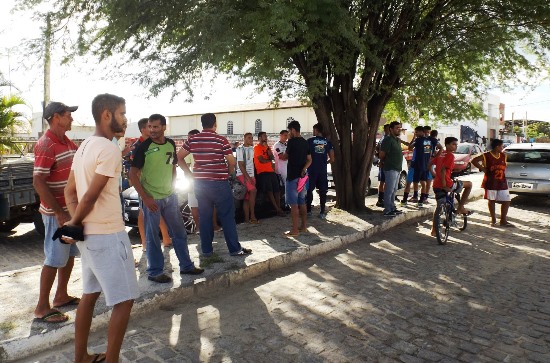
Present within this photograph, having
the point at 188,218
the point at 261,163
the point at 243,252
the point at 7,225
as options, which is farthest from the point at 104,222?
the point at 7,225

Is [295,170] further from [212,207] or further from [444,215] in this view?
[444,215]

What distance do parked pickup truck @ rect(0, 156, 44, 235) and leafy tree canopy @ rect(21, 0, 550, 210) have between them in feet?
8.05

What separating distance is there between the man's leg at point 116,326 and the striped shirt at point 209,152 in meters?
2.86

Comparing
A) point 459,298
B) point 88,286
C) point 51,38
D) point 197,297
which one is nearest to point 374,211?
point 459,298

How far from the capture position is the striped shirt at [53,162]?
12.2 ft

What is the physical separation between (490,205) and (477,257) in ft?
9.94

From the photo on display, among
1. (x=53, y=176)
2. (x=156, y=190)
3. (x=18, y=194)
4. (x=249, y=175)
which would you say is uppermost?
(x=53, y=176)

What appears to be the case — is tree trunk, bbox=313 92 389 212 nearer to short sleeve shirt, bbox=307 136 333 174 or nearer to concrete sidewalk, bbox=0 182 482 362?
concrete sidewalk, bbox=0 182 482 362

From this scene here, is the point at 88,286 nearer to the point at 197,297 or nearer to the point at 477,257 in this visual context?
the point at 197,297

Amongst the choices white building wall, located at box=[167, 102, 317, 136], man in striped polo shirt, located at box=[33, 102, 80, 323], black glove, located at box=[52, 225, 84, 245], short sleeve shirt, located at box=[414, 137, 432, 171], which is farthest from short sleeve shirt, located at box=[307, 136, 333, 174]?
white building wall, located at box=[167, 102, 317, 136]

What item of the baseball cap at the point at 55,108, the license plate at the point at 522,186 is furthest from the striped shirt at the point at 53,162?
the license plate at the point at 522,186

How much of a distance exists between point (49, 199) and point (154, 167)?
4.72 feet

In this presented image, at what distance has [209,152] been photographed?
562cm

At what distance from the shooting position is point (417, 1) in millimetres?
8617
